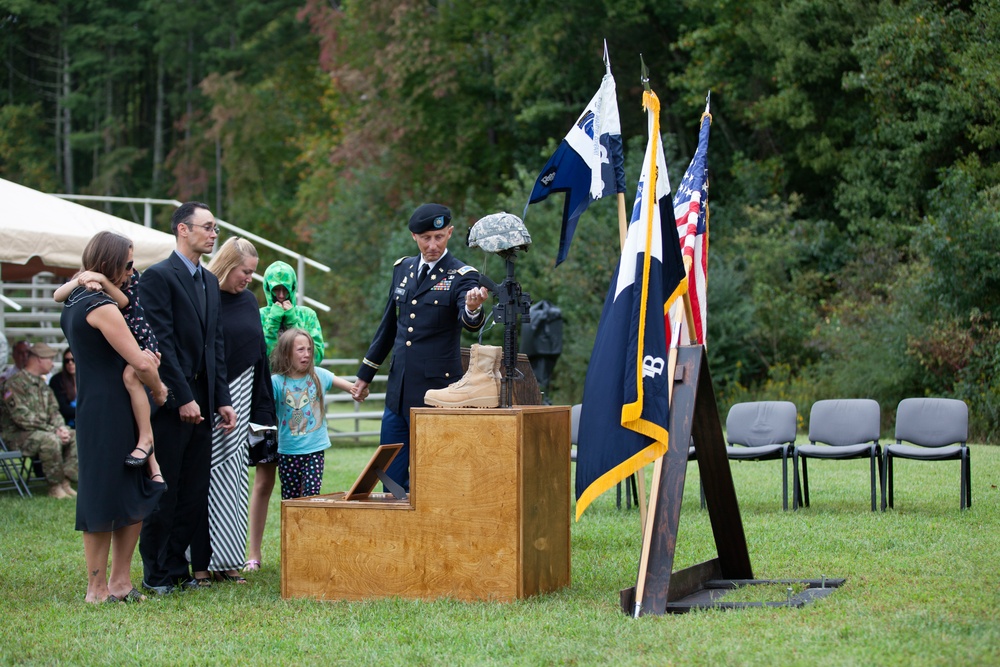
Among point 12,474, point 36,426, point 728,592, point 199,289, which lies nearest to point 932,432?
point 728,592

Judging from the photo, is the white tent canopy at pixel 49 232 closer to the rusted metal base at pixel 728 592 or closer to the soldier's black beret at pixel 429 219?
the soldier's black beret at pixel 429 219

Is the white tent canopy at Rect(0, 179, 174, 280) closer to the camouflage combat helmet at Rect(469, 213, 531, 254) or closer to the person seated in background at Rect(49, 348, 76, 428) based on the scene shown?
the person seated in background at Rect(49, 348, 76, 428)

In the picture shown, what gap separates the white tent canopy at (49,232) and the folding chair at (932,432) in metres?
6.37

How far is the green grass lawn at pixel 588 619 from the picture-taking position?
4590mm

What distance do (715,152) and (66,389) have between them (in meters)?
18.0

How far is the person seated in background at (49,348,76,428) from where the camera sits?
12805mm

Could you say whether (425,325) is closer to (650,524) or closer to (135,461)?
(135,461)

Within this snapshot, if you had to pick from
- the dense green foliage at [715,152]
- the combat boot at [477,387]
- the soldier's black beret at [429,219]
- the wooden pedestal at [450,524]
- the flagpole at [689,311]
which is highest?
the dense green foliage at [715,152]

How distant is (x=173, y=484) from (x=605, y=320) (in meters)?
2.63

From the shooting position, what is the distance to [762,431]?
32.7ft

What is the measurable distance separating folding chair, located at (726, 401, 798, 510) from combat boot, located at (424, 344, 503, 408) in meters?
4.00

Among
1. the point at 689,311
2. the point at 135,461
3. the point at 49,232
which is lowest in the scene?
the point at 135,461

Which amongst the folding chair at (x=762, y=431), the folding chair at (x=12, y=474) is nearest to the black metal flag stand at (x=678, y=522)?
the folding chair at (x=762, y=431)

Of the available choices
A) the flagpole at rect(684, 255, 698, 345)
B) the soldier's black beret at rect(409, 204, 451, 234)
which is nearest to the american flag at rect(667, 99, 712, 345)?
the flagpole at rect(684, 255, 698, 345)
